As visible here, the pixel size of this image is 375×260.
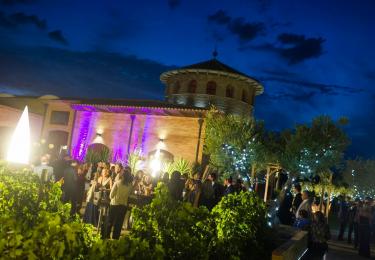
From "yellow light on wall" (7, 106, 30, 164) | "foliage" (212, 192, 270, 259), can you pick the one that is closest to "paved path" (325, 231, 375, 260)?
"foliage" (212, 192, 270, 259)

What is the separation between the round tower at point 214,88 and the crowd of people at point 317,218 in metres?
14.9

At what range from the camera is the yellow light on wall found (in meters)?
4.98

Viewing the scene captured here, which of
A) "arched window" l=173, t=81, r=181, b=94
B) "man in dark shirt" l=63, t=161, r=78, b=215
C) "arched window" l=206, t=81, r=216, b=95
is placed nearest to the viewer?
"man in dark shirt" l=63, t=161, r=78, b=215

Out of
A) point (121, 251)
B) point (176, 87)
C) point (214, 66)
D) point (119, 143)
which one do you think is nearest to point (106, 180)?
point (121, 251)

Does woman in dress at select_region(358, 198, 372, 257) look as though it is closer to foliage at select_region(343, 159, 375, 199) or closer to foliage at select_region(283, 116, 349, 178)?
foliage at select_region(283, 116, 349, 178)

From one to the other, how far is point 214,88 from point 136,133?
8295 mm

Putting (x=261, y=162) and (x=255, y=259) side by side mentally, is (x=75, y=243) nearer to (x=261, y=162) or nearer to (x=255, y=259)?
(x=255, y=259)

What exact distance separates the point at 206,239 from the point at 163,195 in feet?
2.66

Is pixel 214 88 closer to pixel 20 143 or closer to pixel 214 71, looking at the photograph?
pixel 214 71

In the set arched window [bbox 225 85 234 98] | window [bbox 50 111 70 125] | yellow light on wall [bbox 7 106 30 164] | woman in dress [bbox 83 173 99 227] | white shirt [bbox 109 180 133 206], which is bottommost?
woman in dress [bbox 83 173 99 227]

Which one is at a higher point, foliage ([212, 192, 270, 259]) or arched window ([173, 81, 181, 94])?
arched window ([173, 81, 181, 94])

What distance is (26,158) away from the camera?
519 centimetres

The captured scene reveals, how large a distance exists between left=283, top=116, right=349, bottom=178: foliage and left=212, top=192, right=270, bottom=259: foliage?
50.5ft

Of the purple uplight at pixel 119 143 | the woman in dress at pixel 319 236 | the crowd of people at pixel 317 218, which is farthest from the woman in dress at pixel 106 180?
the purple uplight at pixel 119 143
